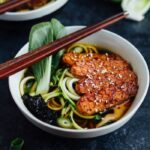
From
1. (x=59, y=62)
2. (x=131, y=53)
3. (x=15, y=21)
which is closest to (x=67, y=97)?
(x=59, y=62)

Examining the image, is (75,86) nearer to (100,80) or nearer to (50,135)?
(100,80)

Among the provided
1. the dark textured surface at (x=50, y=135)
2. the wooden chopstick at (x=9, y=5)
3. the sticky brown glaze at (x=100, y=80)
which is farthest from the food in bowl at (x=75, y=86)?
the wooden chopstick at (x=9, y=5)

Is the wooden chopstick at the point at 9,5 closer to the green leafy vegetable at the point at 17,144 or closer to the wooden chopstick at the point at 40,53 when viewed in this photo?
the wooden chopstick at the point at 40,53

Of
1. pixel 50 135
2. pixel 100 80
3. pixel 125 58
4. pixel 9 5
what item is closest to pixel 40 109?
pixel 50 135

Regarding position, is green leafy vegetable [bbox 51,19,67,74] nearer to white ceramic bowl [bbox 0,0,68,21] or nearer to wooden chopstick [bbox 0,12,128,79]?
wooden chopstick [bbox 0,12,128,79]

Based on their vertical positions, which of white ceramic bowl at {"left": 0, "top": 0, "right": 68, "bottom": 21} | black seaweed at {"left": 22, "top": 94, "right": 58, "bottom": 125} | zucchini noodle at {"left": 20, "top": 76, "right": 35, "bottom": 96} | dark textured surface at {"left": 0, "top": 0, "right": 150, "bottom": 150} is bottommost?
dark textured surface at {"left": 0, "top": 0, "right": 150, "bottom": 150}

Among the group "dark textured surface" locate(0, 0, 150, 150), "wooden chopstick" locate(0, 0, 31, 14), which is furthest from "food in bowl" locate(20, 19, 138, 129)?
"wooden chopstick" locate(0, 0, 31, 14)
